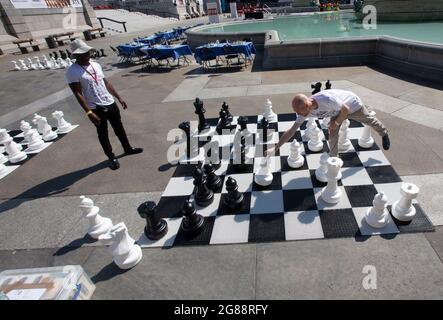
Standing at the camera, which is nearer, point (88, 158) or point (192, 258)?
point (192, 258)

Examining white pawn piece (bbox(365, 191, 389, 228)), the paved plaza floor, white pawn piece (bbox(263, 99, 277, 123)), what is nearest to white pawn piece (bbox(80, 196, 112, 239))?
the paved plaza floor

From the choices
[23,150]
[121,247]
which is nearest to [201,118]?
[121,247]

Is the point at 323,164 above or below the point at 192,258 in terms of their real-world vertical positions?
above

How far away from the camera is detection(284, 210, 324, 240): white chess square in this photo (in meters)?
2.44

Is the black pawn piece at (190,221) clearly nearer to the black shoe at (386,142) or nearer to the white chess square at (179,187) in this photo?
the white chess square at (179,187)

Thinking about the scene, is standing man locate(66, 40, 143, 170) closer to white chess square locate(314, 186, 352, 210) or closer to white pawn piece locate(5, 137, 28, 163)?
white pawn piece locate(5, 137, 28, 163)

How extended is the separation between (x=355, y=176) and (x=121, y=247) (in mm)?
2558

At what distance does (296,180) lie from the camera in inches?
125

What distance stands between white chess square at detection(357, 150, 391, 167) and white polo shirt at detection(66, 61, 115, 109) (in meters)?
3.43

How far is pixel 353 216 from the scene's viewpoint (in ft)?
8.43

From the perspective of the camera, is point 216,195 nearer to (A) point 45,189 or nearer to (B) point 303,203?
(B) point 303,203

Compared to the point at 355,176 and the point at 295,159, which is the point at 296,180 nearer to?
the point at 295,159

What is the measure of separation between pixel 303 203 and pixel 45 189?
3.34 meters
